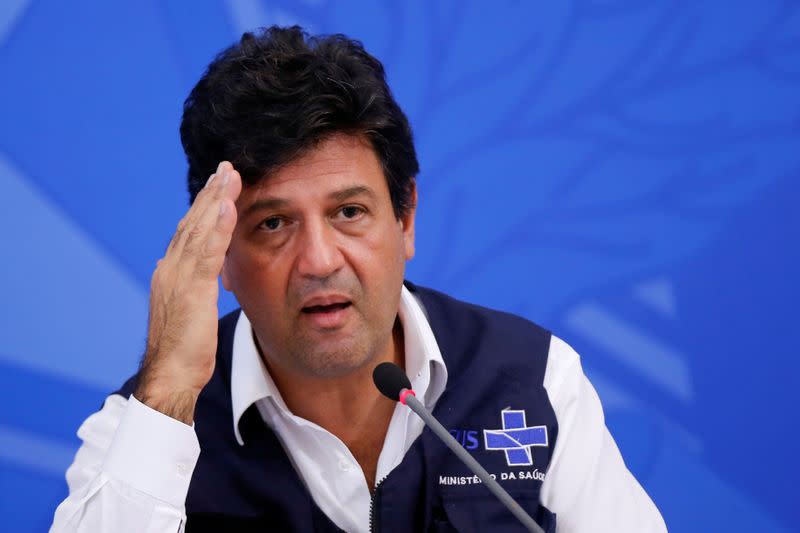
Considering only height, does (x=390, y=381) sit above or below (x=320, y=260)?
below

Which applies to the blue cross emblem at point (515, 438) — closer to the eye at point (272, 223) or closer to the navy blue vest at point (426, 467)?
the navy blue vest at point (426, 467)

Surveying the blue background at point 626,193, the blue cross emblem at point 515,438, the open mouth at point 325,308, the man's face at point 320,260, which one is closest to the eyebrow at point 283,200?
the man's face at point 320,260

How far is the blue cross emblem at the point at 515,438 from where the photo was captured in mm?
1656

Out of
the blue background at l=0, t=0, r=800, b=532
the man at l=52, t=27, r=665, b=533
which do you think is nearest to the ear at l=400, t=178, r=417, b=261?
the man at l=52, t=27, r=665, b=533

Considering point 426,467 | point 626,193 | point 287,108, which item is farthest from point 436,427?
point 626,193

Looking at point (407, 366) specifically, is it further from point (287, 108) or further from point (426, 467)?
point (287, 108)

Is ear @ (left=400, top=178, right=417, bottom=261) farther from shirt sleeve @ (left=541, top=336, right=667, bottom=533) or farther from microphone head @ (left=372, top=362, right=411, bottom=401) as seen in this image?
microphone head @ (left=372, top=362, right=411, bottom=401)

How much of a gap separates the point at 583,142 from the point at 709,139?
1.05ft

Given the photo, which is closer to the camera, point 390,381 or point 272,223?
point 390,381

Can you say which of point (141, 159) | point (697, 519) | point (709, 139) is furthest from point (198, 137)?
point (697, 519)

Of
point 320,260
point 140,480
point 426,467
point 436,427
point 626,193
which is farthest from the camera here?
point 626,193

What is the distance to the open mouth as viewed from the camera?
59.9 inches

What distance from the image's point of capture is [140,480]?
137cm

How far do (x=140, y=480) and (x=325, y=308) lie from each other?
0.36 meters
